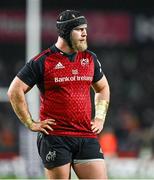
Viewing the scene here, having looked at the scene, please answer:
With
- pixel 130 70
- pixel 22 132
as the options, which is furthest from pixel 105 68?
pixel 22 132

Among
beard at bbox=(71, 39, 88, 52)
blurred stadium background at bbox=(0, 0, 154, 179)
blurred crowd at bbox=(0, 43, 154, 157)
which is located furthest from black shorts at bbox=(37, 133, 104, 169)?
blurred crowd at bbox=(0, 43, 154, 157)

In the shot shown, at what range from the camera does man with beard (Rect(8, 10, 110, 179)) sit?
7867 mm

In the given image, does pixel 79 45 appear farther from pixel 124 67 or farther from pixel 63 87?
pixel 124 67

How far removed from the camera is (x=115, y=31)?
61.4 feet

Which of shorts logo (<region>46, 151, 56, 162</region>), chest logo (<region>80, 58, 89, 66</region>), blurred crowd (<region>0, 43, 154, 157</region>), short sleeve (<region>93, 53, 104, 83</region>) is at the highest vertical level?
chest logo (<region>80, 58, 89, 66</region>)

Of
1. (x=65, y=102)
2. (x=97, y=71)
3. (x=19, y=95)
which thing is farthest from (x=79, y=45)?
(x=19, y=95)

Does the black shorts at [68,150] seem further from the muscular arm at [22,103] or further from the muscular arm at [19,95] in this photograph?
the muscular arm at [19,95]

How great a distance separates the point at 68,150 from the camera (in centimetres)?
789

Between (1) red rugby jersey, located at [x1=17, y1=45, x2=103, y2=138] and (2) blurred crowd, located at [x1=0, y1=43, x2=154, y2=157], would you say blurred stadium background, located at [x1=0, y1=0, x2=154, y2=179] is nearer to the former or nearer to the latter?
(2) blurred crowd, located at [x1=0, y1=43, x2=154, y2=157]

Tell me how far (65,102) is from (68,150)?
1.29 ft

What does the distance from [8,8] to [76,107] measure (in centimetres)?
1099

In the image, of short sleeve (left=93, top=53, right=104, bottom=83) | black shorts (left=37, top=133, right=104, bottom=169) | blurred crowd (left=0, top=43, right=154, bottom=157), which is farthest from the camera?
blurred crowd (left=0, top=43, right=154, bottom=157)

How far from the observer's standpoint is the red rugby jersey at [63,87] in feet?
25.8

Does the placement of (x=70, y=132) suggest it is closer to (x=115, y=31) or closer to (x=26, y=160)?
(x=26, y=160)
